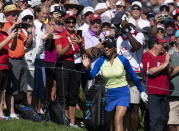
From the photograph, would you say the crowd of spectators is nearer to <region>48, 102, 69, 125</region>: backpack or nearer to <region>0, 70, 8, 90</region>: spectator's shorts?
<region>0, 70, 8, 90</region>: spectator's shorts

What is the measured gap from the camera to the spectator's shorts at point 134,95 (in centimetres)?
1446

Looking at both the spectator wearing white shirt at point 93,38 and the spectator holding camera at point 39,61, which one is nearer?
the spectator holding camera at point 39,61

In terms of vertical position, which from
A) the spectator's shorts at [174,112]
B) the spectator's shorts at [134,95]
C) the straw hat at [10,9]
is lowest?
the spectator's shorts at [174,112]

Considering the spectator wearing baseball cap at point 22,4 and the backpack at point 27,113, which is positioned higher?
the spectator wearing baseball cap at point 22,4

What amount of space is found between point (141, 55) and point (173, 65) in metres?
0.74

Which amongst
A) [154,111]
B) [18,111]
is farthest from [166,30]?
[18,111]

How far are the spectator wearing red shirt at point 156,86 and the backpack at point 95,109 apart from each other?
3.29 ft

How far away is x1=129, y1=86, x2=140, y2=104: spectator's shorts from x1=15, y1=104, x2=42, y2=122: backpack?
6.51 feet

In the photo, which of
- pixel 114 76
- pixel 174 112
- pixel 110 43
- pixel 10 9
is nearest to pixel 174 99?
pixel 174 112

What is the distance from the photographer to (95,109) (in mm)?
14508

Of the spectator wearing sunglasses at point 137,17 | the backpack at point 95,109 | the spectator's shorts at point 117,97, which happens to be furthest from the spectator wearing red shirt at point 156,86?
the spectator wearing sunglasses at point 137,17

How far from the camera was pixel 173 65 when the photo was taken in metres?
14.8

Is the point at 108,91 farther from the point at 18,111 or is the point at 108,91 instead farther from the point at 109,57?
the point at 18,111

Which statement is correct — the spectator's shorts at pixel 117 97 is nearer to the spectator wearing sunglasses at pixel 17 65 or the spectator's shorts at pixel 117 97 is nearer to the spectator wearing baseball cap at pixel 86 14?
the spectator wearing sunglasses at pixel 17 65
